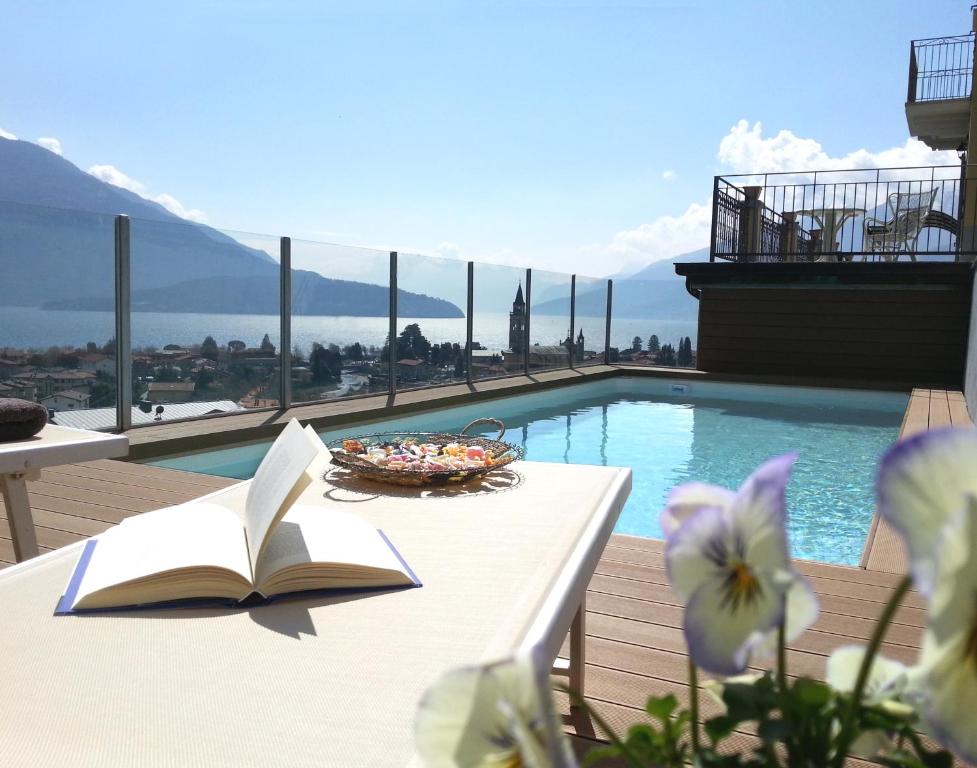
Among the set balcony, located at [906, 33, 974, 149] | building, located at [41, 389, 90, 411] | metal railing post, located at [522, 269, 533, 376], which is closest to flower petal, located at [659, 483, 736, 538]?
building, located at [41, 389, 90, 411]

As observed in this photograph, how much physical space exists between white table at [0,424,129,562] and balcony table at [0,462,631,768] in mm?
829

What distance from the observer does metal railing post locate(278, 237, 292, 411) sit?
6203mm

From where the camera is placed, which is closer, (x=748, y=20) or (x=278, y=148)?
(x=748, y=20)

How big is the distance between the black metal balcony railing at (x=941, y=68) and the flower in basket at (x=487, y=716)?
43.0 ft

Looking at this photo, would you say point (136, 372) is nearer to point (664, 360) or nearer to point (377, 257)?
point (377, 257)

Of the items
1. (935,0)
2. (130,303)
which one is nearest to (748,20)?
(935,0)

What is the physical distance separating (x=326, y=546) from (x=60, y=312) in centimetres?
419

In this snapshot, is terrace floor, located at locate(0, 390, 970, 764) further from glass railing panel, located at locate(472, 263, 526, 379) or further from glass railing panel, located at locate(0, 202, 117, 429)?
glass railing panel, located at locate(472, 263, 526, 379)

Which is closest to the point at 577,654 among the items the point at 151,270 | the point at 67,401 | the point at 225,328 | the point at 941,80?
the point at 67,401

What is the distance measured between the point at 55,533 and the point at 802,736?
3.07m

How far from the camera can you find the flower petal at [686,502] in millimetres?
358

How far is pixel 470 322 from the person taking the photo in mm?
8516

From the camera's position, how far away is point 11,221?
181 inches

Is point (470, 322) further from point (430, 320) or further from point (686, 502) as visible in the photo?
point (686, 502)
